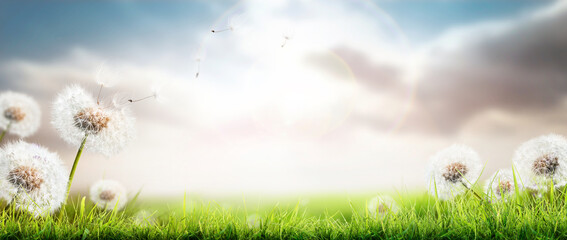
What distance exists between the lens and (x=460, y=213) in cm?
276

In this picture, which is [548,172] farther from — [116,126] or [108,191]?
[108,191]

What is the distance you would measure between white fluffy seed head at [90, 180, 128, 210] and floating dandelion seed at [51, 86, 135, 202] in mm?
1097

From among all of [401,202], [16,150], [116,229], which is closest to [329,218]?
[401,202]

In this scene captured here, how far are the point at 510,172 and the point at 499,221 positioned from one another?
1.01 metres

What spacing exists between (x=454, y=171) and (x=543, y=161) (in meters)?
0.78

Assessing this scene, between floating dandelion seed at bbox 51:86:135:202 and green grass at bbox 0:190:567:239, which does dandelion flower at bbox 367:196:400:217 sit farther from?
floating dandelion seed at bbox 51:86:135:202

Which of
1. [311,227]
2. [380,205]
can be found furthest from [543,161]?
[311,227]

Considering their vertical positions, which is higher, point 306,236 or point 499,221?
point 499,221

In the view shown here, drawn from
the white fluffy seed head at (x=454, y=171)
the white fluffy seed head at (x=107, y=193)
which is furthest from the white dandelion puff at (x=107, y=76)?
the white fluffy seed head at (x=454, y=171)

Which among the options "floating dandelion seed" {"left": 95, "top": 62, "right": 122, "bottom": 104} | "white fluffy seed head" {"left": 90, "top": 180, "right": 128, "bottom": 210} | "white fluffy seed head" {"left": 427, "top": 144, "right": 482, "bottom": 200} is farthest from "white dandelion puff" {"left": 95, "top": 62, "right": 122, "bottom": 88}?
"white fluffy seed head" {"left": 427, "top": 144, "right": 482, "bottom": 200}

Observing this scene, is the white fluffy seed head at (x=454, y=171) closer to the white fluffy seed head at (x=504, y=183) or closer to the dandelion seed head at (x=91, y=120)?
the white fluffy seed head at (x=504, y=183)

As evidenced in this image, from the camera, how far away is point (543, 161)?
10.7 ft

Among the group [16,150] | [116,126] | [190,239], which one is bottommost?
[190,239]

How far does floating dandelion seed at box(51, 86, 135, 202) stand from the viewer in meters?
2.90
